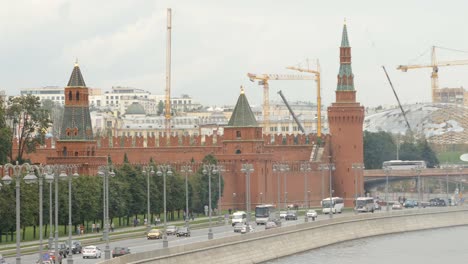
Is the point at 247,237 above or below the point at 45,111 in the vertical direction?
below

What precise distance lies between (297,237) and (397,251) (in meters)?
9.24

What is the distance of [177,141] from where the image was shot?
487 ft

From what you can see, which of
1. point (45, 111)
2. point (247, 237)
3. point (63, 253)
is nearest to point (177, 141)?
point (45, 111)

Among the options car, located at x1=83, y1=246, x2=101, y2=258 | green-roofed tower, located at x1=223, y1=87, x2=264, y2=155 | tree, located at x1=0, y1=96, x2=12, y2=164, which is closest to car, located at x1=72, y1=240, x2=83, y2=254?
car, located at x1=83, y1=246, x2=101, y2=258

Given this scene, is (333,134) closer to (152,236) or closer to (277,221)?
(277,221)

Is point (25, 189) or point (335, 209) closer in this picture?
point (25, 189)

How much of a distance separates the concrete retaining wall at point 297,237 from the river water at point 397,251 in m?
0.70

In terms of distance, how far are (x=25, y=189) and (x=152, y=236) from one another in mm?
7822

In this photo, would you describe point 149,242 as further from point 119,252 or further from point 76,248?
point 119,252

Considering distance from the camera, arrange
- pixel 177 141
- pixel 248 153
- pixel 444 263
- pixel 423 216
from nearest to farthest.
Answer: pixel 444 263 < pixel 423 216 < pixel 248 153 < pixel 177 141

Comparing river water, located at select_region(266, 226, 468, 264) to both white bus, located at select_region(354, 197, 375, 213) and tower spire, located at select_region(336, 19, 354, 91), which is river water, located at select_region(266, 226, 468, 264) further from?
tower spire, located at select_region(336, 19, 354, 91)

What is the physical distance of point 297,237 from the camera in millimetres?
97500

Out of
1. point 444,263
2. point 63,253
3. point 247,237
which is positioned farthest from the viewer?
point 444,263

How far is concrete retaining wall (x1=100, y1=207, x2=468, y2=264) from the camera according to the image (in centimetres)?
7262
